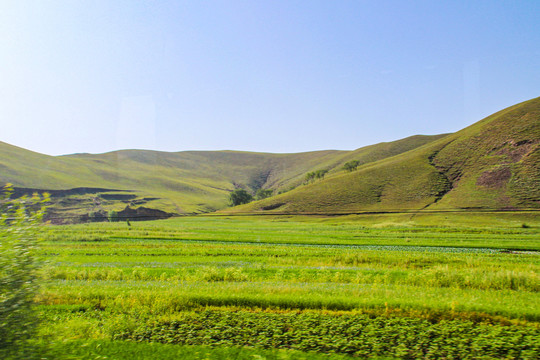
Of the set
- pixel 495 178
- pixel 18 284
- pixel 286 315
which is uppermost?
pixel 495 178

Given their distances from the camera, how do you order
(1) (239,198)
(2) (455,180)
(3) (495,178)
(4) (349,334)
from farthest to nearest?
(1) (239,198), (2) (455,180), (3) (495,178), (4) (349,334)

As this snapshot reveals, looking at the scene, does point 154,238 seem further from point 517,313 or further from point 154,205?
point 154,205

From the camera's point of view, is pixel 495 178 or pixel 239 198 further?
pixel 239 198

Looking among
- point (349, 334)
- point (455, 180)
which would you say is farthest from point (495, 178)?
point (349, 334)

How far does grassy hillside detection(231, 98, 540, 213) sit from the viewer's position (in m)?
109

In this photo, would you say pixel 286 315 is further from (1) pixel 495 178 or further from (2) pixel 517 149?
(2) pixel 517 149

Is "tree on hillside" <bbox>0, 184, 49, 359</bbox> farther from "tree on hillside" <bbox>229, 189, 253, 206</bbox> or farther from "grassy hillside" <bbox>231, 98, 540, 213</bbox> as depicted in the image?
"tree on hillside" <bbox>229, 189, 253, 206</bbox>

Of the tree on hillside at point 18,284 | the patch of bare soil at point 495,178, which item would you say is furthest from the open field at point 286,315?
the patch of bare soil at point 495,178

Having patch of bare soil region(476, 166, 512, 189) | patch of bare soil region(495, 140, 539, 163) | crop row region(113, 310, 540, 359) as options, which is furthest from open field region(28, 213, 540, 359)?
patch of bare soil region(495, 140, 539, 163)

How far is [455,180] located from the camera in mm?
127000

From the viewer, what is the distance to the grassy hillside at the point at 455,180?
109 m

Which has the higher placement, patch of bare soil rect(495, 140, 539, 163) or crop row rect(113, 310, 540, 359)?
patch of bare soil rect(495, 140, 539, 163)

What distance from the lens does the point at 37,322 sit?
9070mm

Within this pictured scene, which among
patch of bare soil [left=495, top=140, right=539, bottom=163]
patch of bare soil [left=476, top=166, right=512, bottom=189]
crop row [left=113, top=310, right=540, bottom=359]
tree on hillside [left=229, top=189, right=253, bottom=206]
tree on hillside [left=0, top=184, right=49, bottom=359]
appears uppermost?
patch of bare soil [left=495, top=140, right=539, bottom=163]
